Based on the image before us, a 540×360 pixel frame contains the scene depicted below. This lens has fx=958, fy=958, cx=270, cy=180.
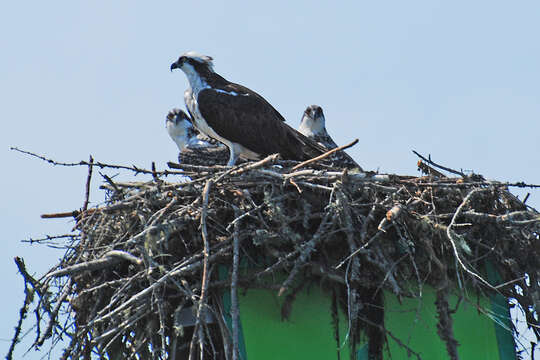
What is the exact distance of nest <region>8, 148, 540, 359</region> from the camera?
708 cm

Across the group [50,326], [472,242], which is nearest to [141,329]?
[50,326]

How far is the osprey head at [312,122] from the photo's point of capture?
42.2 feet

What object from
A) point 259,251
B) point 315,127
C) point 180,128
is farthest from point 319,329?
point 180,128

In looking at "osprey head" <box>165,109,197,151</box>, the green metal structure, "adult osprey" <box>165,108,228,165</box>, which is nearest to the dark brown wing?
"adult osprey" <box>165,108,228,165</box>

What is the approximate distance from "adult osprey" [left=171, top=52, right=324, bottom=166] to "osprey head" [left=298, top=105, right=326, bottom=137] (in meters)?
3.07

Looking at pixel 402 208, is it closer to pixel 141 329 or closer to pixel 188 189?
pixel 188 189

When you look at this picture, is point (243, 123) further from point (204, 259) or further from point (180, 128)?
point (180, 128)

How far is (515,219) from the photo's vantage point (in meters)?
7.88

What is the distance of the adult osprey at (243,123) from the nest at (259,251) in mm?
1667

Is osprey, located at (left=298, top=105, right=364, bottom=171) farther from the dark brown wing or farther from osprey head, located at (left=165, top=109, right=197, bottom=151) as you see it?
the dark brown wing

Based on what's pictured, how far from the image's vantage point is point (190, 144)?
39.7 ft

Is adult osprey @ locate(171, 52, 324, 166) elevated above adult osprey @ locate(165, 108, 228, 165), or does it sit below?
below

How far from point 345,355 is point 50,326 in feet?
7.40

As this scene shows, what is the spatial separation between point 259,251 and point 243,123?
233 centimetres
